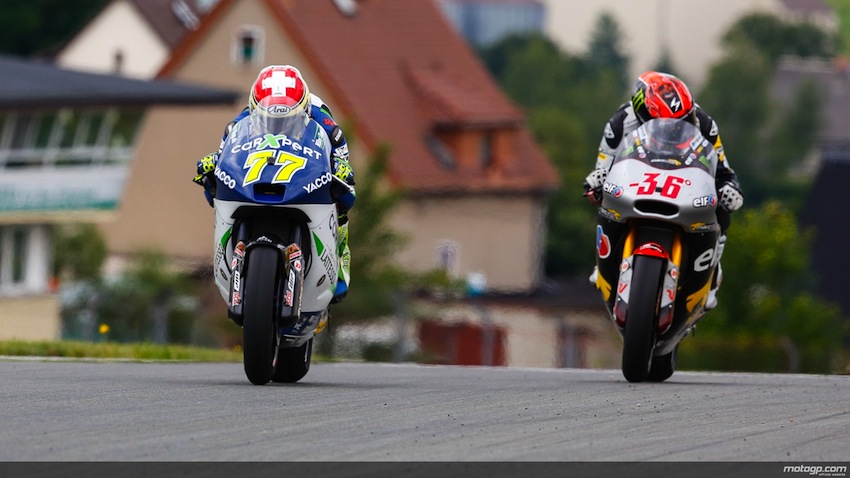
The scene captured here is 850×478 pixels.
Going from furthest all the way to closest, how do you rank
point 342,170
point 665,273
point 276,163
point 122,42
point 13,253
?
1. point 122,42
2. point 13,253
3. point 665,273
4. point 342,170
5. point 276,163

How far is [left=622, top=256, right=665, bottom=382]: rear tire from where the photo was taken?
42.3 ft

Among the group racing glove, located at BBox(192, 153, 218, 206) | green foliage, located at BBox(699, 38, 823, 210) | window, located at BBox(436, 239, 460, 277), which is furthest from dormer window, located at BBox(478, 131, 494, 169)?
racing glove, located at BBox(192, 153, 218, 206)

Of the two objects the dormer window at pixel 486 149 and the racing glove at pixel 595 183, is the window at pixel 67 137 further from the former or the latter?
the racing glove at pixel 595 183

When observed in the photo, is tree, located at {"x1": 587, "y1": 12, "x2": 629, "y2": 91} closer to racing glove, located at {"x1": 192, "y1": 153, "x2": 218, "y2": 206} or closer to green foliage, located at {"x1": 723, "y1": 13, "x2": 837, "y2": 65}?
green foliage, located at {"x1": 723, "y1": 13, "x2": 837, "y2": 65}

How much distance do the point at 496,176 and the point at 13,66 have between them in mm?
16682

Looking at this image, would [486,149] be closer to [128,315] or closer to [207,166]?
[128,315]

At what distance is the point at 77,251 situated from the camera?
179 ft

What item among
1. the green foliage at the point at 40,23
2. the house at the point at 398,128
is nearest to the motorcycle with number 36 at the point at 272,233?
the house at the point at 398,128

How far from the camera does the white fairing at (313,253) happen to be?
12.1 m

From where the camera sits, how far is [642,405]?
11.3 metres

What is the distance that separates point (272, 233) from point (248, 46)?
174 feet

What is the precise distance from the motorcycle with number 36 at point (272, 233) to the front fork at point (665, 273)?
1.70m

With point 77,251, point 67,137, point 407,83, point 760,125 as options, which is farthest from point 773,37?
point 67,137

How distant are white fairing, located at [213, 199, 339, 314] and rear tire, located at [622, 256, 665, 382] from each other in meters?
1.68
